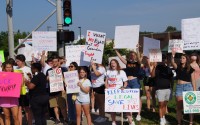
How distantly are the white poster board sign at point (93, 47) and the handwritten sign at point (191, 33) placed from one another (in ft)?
7.15

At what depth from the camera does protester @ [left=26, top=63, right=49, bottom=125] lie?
7.54 meters

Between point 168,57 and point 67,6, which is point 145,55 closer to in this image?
point 168,57

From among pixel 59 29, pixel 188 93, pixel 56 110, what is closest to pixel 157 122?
pixel 188 93

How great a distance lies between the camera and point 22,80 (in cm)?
759

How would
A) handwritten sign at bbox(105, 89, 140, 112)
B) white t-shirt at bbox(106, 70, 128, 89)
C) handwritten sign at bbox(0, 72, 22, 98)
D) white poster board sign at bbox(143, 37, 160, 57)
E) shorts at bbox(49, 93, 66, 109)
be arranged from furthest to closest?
1. white poster board sign at bbox(143, 37, 160, 57)
2. shorts at bbox(49, 93, 66, 109)
3. white t-shirt at bbox(106, 70, 128, 89)
4. handwritten sign at bbox(105, 89, 140, 112)
5. handwritten sign at bbox(0, 72, 22, 98)

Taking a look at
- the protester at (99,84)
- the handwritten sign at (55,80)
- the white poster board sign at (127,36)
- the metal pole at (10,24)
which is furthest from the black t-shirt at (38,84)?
the metal pole at (10,24)

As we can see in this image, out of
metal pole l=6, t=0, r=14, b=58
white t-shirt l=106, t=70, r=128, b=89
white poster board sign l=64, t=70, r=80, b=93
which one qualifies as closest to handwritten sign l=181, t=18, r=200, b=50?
white t-shirt l=106, t=70, r=128, b=89

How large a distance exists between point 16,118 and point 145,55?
3810 mm

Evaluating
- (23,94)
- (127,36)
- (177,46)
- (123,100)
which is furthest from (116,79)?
(23,94)

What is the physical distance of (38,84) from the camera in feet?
25.0

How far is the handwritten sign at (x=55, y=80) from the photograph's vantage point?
8586mm

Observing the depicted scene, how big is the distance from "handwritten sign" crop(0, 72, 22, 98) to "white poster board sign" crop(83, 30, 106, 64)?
2.11 m

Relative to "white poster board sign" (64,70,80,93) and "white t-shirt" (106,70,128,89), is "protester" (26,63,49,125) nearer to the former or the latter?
"white poster board sign" (64,70,80,93)

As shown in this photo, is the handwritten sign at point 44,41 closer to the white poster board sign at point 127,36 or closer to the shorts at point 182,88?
the white poster board sign at point 127,36
